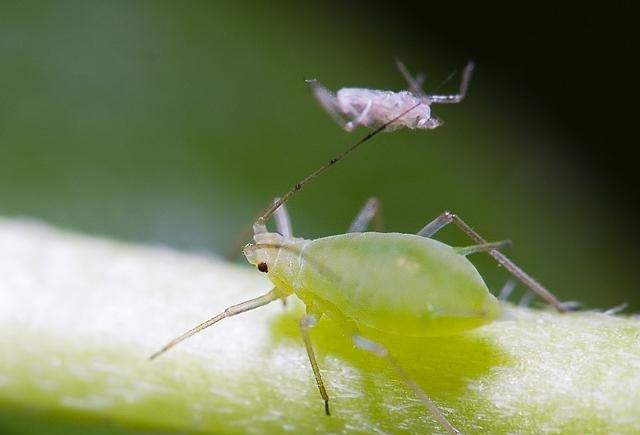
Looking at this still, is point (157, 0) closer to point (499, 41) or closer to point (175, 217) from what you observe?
point (175, 217)

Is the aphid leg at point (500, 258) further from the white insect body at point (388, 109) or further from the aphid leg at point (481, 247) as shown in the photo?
the white insect body at point (388, 109)

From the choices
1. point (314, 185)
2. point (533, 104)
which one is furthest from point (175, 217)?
point (533, 104)

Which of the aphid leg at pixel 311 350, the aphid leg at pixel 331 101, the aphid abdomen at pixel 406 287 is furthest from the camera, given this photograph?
the aphid leg at pixel 331 101

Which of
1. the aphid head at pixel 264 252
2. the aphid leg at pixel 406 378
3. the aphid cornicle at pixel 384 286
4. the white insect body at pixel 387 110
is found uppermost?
the white insect body at pixel 387 110

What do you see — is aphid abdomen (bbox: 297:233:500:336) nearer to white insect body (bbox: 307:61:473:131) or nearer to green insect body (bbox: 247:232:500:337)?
green insect body (bbox: 247:232:500:337)

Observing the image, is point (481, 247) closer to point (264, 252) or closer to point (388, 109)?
point (388, 109)

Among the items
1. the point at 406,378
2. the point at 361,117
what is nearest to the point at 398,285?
the point at 406,378

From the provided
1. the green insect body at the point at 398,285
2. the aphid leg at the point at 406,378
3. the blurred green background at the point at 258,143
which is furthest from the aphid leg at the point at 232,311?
the blurred green background at the point at 258,143
